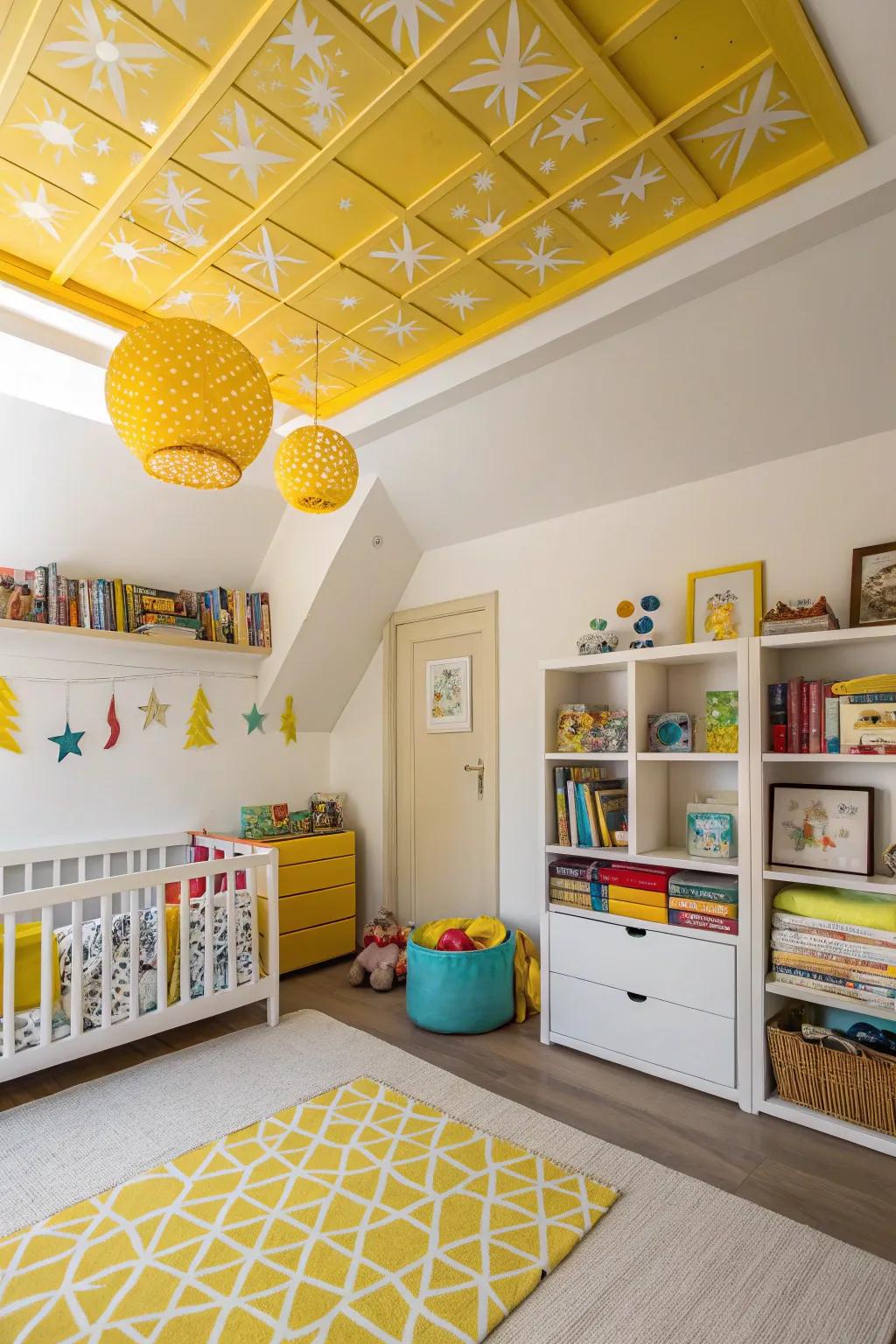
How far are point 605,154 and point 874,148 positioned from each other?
0.65m

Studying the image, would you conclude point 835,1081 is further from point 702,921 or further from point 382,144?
point 382,144

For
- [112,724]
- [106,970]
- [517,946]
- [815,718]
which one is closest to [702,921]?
[815,718]

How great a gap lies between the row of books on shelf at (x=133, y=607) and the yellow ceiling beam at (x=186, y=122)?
141cm

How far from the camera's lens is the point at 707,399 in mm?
2652

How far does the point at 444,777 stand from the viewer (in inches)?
155

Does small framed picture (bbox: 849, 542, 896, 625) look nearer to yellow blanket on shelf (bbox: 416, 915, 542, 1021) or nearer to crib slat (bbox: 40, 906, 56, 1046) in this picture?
yellow blanket on shelf (bbox: 416, 915, 542, 1021)

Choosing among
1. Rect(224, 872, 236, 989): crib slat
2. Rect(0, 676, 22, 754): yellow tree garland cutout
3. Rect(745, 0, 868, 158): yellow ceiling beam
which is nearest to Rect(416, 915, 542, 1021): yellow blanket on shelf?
Rect(224, 872, 236, 989): crib slat

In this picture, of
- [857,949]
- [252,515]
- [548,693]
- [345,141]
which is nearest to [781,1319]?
[857,949]

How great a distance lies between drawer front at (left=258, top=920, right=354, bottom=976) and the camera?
3744 mm

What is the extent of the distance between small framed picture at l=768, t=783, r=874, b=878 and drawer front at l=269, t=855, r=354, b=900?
2292mm

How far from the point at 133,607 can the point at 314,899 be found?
1726 millimetres

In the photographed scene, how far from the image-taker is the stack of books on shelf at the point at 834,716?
7.37 feet

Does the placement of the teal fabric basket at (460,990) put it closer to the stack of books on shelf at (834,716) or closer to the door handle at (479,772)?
the door handle at (479,772)

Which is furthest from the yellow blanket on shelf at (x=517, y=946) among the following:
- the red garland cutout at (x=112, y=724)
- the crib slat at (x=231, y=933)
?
the red garland cutout at (x=112, y=724)
